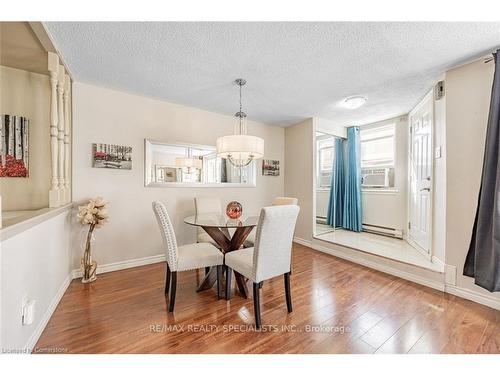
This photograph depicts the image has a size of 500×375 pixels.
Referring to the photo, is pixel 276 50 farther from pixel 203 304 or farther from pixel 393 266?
pixel 393 266

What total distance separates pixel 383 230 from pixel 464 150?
7.55 feet

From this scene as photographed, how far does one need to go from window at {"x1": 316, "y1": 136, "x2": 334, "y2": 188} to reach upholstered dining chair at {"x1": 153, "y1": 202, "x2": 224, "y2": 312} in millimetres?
3635

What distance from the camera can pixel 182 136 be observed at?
3117mm

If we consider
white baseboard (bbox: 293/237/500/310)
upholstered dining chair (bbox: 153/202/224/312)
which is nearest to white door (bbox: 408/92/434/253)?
white baseboard (bbox: 293/237/500/310)

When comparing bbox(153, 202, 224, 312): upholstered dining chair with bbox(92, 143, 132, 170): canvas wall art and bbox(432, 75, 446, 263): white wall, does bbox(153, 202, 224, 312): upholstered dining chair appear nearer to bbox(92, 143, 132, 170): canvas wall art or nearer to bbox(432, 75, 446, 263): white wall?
bbox(92, 143, 132, 170): canvas wall art

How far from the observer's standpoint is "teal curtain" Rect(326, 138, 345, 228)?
439 cm

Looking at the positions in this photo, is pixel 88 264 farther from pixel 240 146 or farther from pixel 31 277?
pixel 240 146

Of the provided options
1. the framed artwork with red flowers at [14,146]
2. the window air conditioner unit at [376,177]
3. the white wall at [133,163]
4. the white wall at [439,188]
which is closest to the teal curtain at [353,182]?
the window air conditioner unit at [376,177]

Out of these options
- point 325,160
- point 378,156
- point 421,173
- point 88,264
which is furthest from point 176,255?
point 325,160

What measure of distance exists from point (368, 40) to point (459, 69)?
114 cm

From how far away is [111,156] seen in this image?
260 cm

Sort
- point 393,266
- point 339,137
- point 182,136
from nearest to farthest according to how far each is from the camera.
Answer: point 393,266
point 182,136
point 339,137

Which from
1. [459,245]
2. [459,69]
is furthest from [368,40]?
[459,245]

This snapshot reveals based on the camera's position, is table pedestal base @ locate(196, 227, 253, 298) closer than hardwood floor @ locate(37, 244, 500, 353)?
No
